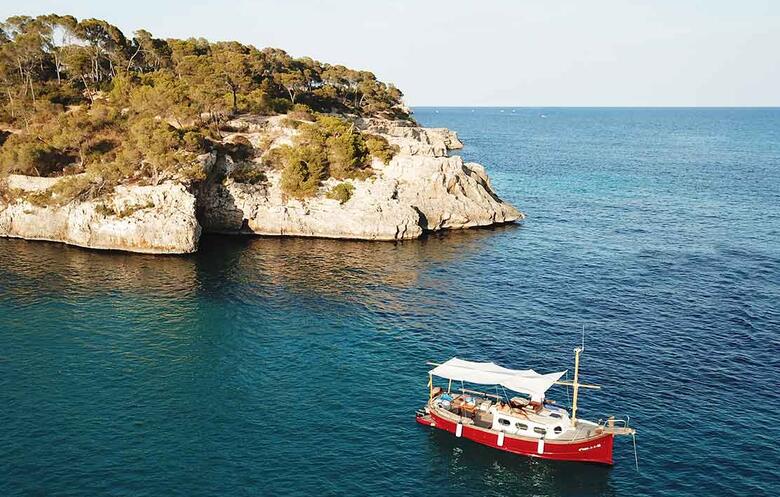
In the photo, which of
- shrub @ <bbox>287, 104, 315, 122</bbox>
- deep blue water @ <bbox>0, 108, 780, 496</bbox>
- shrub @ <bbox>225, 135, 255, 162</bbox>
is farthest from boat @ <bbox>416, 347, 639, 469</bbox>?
shrub @ <bbox>287, 104, 315, 122</bbox>

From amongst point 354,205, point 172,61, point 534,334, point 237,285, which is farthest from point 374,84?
point 534,334

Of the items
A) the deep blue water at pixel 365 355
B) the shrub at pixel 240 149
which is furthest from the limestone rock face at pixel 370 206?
the shrub at pixel 240 149

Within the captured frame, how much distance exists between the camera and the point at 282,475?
38969 millimetres

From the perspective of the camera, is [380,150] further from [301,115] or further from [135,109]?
[135,109]

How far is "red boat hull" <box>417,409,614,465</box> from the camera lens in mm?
40969

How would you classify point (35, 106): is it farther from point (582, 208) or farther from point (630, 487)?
point (630, 487)

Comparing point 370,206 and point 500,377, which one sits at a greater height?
point 370,206

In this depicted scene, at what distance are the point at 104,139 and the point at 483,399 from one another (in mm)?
83341

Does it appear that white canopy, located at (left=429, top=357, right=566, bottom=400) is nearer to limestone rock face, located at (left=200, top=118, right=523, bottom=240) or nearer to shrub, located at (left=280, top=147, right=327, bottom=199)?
limestone rock face, located at (left=200, top=118, right=523, bottom=240)

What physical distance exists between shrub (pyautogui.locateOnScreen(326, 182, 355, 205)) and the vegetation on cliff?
3.19m

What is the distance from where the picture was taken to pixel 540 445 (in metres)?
42.2

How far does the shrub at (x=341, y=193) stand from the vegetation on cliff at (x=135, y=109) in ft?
10.5

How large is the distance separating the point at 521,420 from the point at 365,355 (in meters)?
17.5

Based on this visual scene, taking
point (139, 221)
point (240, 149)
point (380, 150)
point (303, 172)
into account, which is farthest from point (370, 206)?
point (139, 221)
